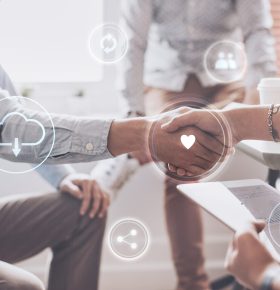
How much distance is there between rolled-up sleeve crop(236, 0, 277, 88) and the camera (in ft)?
2.80

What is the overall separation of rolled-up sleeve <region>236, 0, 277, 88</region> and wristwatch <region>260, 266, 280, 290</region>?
360 mm

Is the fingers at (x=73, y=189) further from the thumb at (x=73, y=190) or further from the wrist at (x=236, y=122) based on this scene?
the wrist at (x=236, y=122)

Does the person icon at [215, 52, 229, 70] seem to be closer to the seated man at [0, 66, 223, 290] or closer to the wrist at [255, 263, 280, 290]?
the seated man at [0, 66, 223, 290]

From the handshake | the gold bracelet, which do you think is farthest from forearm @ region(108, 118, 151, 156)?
the gold bracelet

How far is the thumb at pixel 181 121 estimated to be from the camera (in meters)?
0.82

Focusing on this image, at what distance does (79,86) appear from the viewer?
0.85m

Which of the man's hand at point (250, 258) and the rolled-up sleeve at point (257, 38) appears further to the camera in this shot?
the rolled-up sleeve at point (257, 38)

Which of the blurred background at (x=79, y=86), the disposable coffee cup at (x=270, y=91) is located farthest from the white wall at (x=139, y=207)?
the disposable coffee cup at (x=270, y=91)

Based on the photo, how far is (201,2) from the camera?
838 millimetres

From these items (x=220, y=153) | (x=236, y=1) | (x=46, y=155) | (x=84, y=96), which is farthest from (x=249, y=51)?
(x=46, y=155)

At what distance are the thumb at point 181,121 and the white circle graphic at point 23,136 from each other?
221 mm

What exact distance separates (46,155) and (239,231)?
0.38 m

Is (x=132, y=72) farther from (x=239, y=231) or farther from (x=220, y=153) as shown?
(x=239, y=231)
